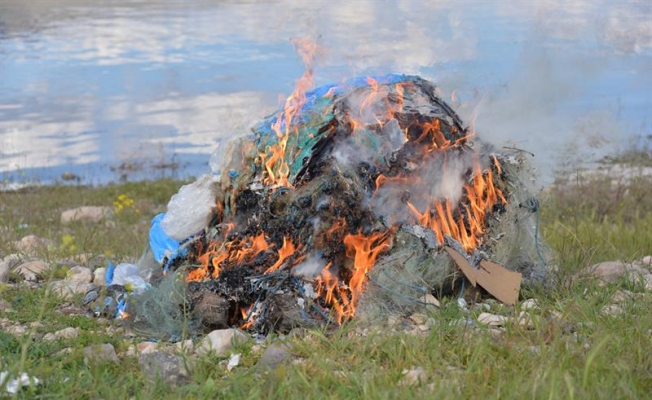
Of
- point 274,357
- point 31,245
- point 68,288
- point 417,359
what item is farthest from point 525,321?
point 31,245

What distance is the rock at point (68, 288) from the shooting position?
5.46 m

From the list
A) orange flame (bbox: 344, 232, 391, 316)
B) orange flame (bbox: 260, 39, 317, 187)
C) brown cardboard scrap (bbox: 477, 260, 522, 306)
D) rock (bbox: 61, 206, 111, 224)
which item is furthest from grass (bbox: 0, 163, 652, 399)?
rock (bbox: 61, 206, 111, 224)

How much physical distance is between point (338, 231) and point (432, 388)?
1333 millimetres

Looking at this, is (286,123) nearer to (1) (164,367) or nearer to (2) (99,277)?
(2) (99,277)

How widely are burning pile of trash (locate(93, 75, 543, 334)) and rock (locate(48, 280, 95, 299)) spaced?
44cm

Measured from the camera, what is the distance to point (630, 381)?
3760 mm

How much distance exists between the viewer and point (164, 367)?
13.5 feet

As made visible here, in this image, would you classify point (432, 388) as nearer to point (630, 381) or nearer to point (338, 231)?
point (630, 381)

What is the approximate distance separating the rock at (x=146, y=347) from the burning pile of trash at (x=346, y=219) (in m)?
0.29

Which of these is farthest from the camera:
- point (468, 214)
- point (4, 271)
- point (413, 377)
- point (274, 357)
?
point (4, 271)

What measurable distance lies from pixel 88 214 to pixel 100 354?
734cm

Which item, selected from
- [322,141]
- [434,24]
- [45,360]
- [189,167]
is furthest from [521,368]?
[189,167]

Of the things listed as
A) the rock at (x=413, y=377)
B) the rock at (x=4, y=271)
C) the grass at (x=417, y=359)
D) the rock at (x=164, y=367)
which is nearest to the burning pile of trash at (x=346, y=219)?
the grass at (x=417, y=359)

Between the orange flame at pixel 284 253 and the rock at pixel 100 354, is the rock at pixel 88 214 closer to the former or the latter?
the orange flame at pixel 284 253
